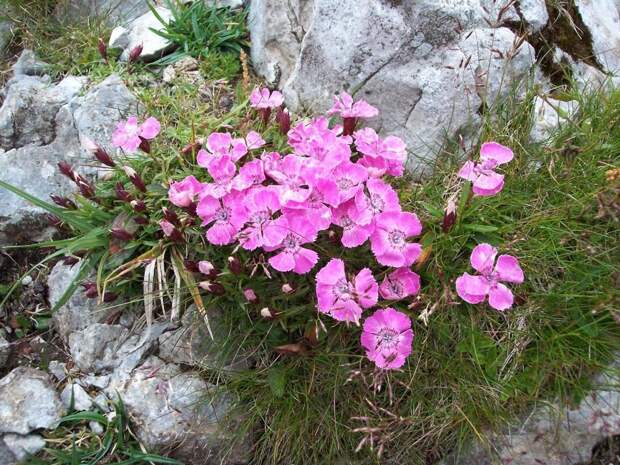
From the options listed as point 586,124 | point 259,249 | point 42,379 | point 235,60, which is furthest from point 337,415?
point 235,60

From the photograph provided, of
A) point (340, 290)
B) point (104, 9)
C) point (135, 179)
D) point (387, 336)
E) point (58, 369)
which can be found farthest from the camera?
point (104, 9)

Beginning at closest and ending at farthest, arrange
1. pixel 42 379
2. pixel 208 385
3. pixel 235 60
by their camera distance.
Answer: pixel 208 385
pixel 42 379
pixel 235 60

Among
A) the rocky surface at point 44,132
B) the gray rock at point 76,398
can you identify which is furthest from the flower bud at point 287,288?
the rocky surface at point 44,132

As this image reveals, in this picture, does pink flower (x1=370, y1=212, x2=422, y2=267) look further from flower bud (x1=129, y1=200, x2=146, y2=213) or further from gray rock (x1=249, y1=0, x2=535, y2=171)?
flower bud (x1=129, y1=200, x2=146, y2=213)

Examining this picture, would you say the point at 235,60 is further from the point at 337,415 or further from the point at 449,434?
the point at 449,434

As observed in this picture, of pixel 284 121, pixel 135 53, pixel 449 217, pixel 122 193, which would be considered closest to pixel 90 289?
pixel 122 193

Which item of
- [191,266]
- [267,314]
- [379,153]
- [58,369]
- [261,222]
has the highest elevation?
[379,153]

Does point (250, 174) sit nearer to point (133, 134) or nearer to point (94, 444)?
point (133, 134)

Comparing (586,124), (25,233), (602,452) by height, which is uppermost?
(586,124)
